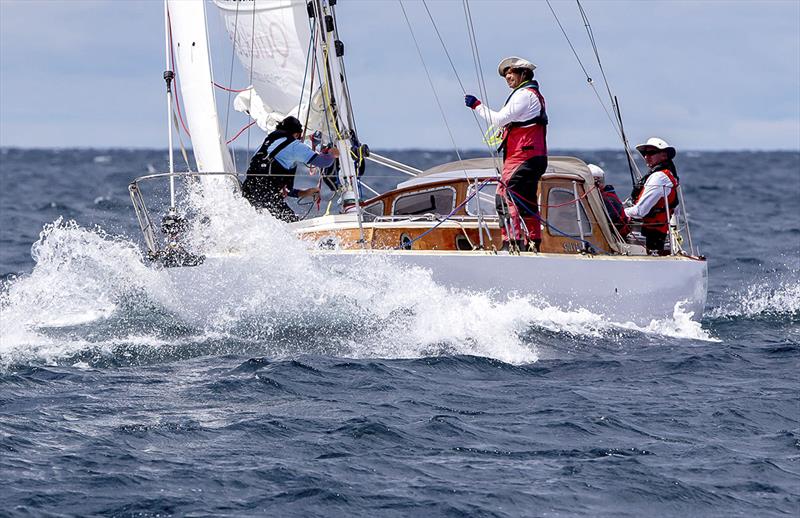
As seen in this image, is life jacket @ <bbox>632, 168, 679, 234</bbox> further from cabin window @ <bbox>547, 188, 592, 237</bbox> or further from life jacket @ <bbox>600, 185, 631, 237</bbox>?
cabin window @ <bbox>547, 188, 592, 237</bbox>

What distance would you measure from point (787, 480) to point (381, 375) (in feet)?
8.71

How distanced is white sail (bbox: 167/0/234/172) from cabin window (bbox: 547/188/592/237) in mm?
2797

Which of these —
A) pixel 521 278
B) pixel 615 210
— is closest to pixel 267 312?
pixel 521 278

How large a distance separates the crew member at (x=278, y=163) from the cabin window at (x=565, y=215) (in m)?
1.77

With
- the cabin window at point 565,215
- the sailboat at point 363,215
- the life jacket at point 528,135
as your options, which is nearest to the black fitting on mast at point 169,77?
the sailboat at point 363,215

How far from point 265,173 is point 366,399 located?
3.22 m

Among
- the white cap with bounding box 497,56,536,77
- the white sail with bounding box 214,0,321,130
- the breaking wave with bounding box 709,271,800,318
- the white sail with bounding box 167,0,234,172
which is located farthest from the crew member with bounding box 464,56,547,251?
the breaking wave with bounding box 709,271,800,318

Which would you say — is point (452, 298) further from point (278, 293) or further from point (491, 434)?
point (491, 434)

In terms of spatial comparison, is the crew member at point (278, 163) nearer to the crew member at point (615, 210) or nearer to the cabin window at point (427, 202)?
the cabin window at point (427, 202)

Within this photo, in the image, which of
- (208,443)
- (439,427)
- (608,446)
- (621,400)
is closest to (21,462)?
(208,443)

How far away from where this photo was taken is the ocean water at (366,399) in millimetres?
5199

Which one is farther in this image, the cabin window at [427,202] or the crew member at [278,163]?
the cabin window at [427,202]

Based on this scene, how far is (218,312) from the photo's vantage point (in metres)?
8.52

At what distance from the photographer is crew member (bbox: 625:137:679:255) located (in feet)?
31.3
